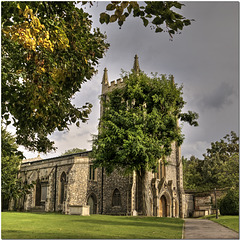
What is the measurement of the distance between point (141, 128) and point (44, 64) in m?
18.0

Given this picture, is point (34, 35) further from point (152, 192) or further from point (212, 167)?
point (212, 167)

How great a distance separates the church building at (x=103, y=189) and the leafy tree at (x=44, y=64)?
2374 centimetres

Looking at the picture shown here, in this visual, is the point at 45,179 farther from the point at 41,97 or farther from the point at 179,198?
the point at 41,97

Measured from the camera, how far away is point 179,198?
38312 mm

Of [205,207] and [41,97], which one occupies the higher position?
[41,97]

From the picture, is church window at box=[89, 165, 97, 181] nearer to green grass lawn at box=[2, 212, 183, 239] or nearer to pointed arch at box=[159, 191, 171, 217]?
pointed arch at box=[159, 191, 171, 217]

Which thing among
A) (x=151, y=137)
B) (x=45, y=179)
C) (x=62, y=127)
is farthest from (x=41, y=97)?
(x=45, y=179)

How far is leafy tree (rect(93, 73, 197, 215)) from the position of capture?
23.7 meters

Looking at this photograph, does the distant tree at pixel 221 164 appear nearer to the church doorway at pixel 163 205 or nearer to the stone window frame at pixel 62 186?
the church doorway at pixel 163 205

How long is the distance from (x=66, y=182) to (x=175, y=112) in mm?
18834

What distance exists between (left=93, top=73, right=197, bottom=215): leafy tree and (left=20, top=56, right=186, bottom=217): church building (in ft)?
20.7

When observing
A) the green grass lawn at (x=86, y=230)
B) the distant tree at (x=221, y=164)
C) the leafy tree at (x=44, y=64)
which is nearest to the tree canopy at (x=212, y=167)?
the distant tree at (x=221, y=164)

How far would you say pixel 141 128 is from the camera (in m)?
24.8

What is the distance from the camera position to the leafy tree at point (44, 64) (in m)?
6.64
